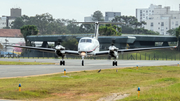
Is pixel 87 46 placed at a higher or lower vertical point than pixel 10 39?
lower

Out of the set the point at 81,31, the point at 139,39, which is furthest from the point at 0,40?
the point at 139,39

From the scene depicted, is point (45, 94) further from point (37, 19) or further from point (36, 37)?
point (37, 19)

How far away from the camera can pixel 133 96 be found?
17.0 m

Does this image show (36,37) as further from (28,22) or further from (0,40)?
(28,22)

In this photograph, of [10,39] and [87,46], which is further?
[10,39]

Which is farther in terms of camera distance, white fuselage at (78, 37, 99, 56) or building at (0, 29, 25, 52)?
building at (0, 29, 25, 52)

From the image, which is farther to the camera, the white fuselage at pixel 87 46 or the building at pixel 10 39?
the building at pixel 10 39

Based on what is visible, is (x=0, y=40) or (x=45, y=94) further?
(x=0, y=40)

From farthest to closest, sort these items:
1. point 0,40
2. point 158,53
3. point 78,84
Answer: point 0,40
point 158,53
point 78,84

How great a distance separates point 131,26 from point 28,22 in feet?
224

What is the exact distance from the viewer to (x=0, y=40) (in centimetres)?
14262

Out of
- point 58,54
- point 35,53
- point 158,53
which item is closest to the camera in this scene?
point 58,54

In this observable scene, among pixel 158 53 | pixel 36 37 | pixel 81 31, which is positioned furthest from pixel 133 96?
pixel 81 31

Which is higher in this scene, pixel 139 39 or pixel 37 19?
pixel 37 19
